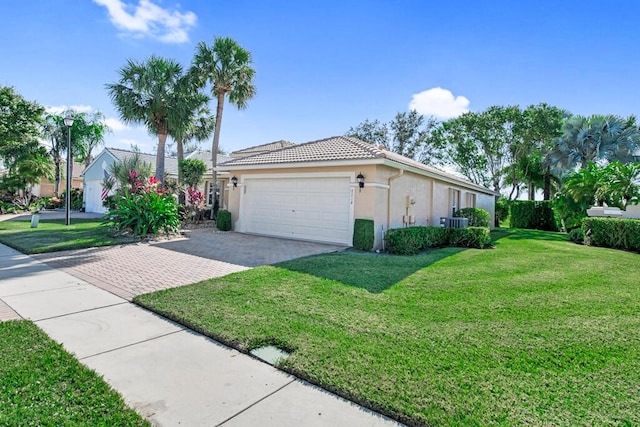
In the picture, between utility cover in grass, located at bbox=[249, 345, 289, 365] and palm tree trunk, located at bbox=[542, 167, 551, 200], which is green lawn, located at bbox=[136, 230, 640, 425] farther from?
palm tree trunk, located at bbox=[542, 167, 551, 200]

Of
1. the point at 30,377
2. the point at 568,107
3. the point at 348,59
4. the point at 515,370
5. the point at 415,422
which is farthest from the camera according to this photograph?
the point at 568,107

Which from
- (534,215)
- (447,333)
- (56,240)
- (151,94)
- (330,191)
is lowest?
(447,333)

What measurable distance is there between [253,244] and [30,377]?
320 inches

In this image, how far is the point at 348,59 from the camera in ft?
51.9

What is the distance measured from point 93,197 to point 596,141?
120 feet

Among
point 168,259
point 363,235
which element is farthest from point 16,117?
point 363,235

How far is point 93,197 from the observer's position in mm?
25438

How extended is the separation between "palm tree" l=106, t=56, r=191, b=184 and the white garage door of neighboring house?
1074 cm

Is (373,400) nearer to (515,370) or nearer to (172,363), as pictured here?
(515,370)

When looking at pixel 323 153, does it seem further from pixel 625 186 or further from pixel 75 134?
pixel 75 134

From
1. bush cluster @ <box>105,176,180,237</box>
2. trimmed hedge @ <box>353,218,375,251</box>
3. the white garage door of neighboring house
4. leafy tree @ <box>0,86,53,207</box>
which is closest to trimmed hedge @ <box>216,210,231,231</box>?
bush cluster @ <box>105,176,180,237</box>

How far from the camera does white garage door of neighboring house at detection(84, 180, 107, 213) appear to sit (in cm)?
2447

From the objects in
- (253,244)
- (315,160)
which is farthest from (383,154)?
(253,244)

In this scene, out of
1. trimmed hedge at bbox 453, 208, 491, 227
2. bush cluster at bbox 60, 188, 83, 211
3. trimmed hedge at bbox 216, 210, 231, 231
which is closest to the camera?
trimmed hedge at bbox 216, 210, 231, 231
